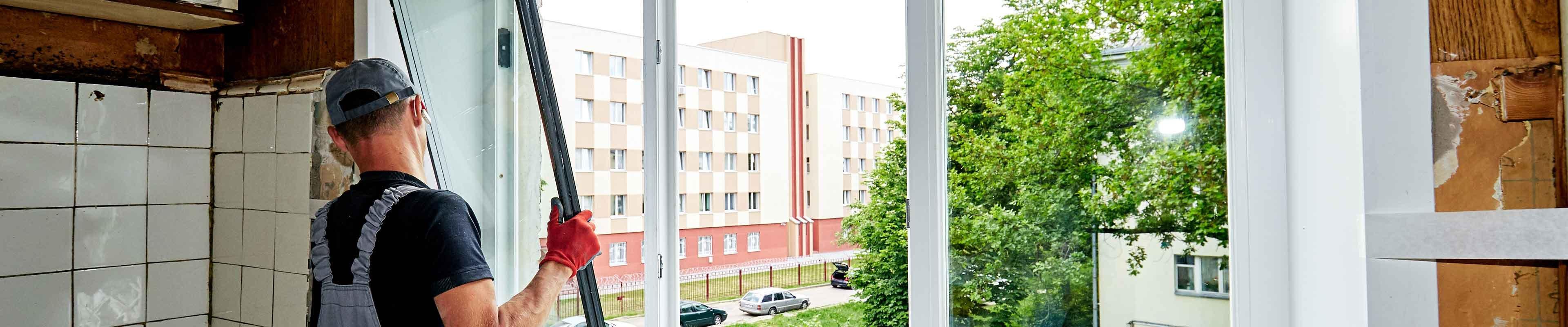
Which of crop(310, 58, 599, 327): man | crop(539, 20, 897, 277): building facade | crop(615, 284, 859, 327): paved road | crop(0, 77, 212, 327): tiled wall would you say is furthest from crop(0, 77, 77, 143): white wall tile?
crop(615, 284, 859, 327): paved road

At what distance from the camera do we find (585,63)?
6.07 ft

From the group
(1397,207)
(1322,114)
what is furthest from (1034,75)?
(1397,207)

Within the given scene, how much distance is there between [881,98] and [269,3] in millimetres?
1628

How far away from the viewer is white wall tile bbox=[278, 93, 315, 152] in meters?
1.78

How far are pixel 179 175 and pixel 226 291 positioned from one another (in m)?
0.33

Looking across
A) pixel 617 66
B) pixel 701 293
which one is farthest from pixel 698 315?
pixel 617 66

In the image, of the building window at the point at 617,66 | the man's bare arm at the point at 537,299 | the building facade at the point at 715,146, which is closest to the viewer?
the man's bare arm at the point at 537,299

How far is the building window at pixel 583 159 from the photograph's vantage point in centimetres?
183

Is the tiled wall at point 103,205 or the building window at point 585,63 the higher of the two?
the building window at point 585,63

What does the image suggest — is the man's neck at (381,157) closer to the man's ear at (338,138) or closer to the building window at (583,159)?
the man's ear at (338,138)

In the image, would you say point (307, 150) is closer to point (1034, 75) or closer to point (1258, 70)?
point (1034, 75)

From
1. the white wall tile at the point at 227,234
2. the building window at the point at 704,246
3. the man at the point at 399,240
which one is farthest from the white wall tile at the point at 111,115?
the building window at the point at 704,246

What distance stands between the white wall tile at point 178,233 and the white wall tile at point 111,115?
0.61ft

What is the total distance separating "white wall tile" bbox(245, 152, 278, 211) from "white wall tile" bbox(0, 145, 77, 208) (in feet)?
1.15
